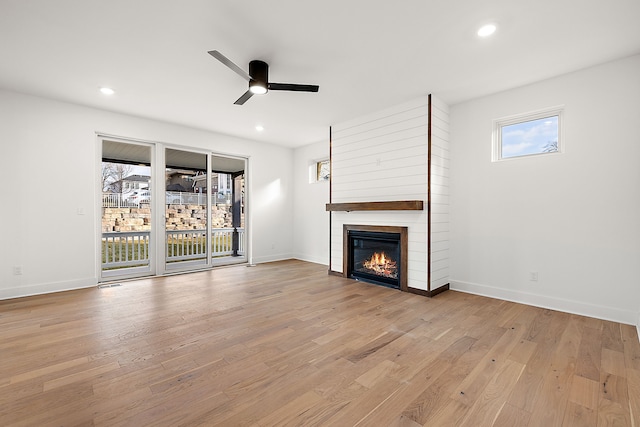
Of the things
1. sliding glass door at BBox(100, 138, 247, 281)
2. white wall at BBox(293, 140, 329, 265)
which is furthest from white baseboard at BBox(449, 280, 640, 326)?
sliding glass door at BBox(100, 138, 247, 281)

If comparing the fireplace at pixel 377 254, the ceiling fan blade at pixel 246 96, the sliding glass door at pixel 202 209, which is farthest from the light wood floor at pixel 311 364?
the ceiling fan blade at pixel 246 96

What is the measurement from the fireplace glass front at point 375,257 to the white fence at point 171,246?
291 centimetres

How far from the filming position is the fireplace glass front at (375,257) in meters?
4.40

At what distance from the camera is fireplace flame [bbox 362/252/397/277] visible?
4473mm

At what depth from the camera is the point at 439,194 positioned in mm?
4113

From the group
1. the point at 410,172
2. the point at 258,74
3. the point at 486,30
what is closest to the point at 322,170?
the point at 410,172

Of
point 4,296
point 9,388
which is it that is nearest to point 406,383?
point 9,388

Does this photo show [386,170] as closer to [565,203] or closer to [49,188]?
[565,203]

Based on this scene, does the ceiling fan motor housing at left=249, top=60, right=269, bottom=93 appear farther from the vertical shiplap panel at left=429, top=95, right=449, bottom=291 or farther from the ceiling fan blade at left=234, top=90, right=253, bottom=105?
the vertical shiplap panel at left=429, top=95, right=449, bottom=291

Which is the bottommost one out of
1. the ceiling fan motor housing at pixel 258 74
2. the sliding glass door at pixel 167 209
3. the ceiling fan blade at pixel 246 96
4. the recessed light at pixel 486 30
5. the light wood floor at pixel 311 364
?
the light wood floor at pixel 311 364

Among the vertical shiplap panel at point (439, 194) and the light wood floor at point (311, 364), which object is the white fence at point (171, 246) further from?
the vertical shiplap panel at point (439, 194)

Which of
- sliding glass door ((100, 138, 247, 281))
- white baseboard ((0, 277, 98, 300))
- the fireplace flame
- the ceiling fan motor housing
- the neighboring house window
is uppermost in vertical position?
the ceiling fan motor housing

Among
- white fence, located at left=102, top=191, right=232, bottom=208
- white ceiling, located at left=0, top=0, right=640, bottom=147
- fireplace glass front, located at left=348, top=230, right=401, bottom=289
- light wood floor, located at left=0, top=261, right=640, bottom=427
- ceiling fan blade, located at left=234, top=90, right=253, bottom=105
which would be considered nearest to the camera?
light wood floor, located at left=0, top=261, right=640, bottom=427

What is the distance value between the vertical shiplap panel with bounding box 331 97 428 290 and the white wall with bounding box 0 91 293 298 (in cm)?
345
